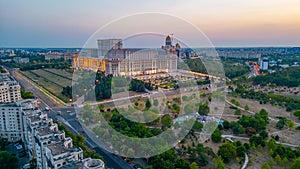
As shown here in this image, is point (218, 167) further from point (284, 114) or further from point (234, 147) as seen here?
point (284, 114)

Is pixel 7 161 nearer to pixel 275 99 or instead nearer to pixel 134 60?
pixel 275 99

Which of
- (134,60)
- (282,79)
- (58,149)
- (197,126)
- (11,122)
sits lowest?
(197,126)

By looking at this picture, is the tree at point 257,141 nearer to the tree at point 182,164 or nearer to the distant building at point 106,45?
the tree at point 182,164

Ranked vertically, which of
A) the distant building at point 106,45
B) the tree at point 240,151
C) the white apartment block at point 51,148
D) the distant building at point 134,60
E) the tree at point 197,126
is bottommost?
the tree at point 240,151

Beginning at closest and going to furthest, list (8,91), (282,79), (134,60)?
1. (8,91)
2. (282,79)
3. (134,60)

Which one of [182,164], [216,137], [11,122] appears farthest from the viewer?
[11,122]

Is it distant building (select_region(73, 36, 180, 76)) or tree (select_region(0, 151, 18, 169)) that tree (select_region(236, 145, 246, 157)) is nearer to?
tree (select_region(0, 151, 18, 169))

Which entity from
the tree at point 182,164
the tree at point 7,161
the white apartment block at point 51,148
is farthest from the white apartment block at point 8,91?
the tree at point 182,164

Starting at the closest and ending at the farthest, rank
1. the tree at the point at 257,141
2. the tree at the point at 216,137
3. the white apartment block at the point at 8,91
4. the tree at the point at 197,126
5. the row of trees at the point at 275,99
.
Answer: the tree at the point at 257,141 → the tree at the point at 216,137 → the tree at the point at 197,126 → the white apartment block at the point at 8,91 → the row of trees at the point at 275,99

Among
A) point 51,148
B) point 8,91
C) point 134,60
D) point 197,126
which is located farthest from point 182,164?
point 134,60

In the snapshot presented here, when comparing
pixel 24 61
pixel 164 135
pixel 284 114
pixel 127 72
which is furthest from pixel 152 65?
pixel 24 61

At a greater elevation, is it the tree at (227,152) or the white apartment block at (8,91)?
the white apartment block at (8,91)
